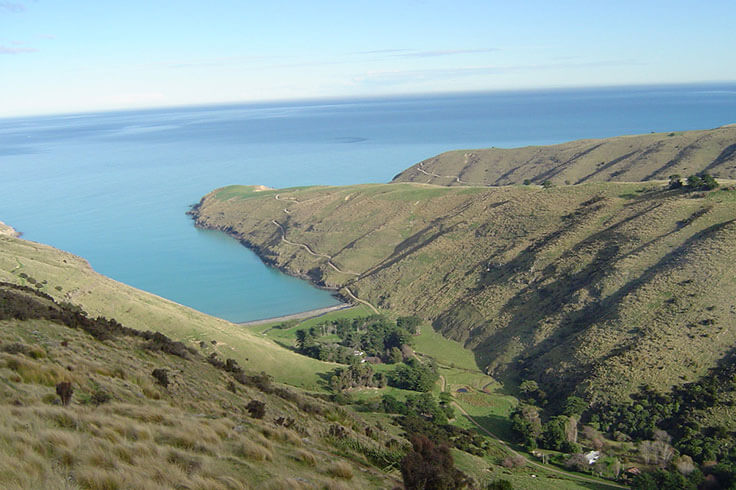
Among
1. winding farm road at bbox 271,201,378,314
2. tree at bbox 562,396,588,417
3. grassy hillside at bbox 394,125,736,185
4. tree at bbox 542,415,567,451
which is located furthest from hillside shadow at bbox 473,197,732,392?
grassy hillside at bbox 394,125,736,185

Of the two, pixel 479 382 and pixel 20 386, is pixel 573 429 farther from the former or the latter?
pixel 20 386

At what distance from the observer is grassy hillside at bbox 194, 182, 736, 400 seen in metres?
37.1

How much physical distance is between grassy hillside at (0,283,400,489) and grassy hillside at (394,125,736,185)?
9333cm

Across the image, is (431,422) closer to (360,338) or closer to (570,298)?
(360,338)

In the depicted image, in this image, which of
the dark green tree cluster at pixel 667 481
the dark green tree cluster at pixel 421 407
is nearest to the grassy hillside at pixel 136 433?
the dark green tree cluster at pixel 421 407

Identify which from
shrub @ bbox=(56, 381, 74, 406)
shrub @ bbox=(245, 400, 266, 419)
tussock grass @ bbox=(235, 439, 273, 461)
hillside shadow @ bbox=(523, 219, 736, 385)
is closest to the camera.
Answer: tussock grass @ bbox=(235, 439, 273, 461)

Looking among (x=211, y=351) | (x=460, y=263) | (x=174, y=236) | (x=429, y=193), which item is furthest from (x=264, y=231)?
(x=211, y=351)

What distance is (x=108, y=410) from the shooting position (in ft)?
38.2

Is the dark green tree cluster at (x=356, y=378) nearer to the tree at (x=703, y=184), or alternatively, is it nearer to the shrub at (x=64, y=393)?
the shrub at (x=64, y=393)

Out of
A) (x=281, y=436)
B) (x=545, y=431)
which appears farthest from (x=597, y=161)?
(x=281, y=436)

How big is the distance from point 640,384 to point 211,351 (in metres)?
30.6

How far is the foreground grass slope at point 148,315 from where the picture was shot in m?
39.7

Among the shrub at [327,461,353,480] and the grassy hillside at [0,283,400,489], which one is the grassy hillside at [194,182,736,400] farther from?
the shrub at [327,461,353,480]

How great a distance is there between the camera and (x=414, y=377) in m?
40.6
